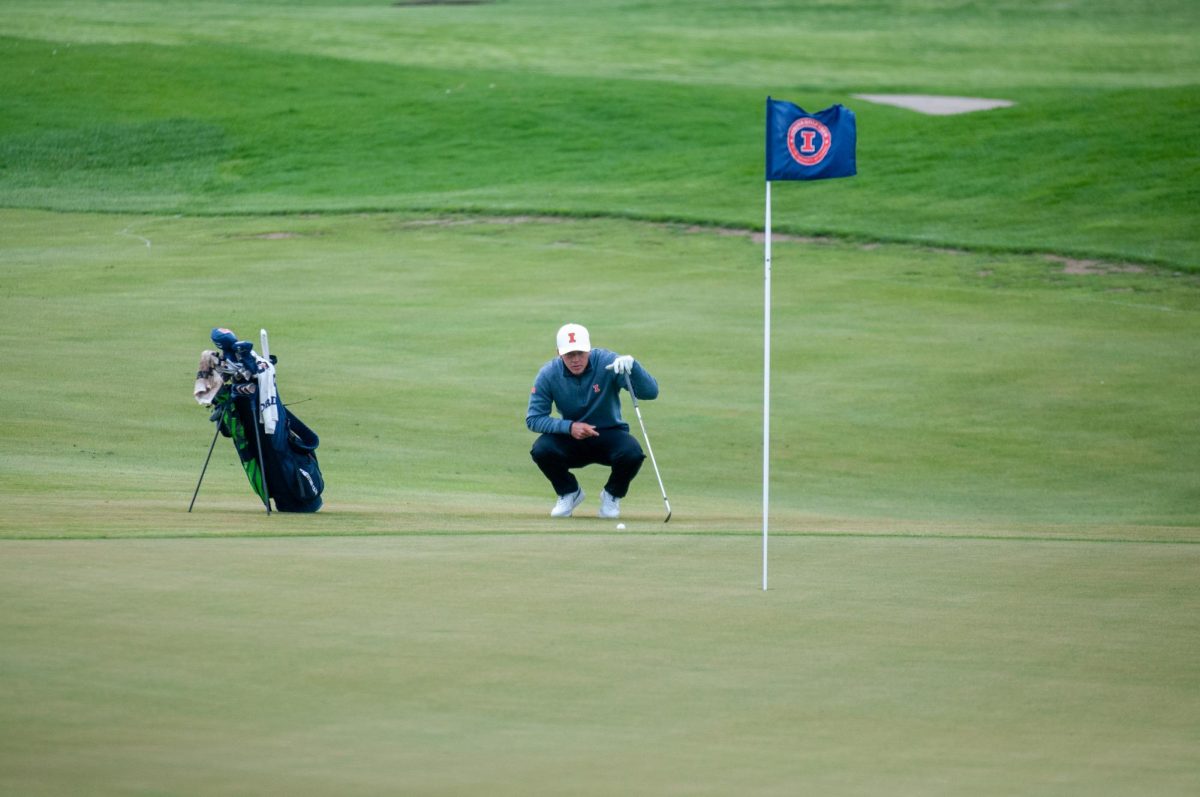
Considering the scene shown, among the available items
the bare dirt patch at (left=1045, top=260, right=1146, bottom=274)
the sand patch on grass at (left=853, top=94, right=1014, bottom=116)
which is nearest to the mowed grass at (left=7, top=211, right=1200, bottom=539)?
the bare dirt patch at (left=1045, top=260, right=1146, bottom=274)

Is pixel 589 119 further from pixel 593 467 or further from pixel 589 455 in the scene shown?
pixel 589 455

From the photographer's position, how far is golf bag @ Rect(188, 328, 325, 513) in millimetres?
11625

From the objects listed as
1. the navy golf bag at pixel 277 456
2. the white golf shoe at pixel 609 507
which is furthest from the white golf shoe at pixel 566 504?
the navy golf bag at pixel 277 456

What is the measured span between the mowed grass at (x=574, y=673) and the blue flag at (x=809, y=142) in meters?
2.38

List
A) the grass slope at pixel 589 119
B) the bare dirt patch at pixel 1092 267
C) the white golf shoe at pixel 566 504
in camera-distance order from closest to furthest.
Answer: the white golf shoe at pixel 566 504, the bare dirt patch at pixel 1092 267, the grass slope at pixel 589 119

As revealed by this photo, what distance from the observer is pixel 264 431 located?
11836 mm

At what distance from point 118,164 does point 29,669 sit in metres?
34.0

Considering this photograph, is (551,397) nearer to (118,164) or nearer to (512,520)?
(512,520)

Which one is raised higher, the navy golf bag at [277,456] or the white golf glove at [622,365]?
the white golf glove at [622,365]

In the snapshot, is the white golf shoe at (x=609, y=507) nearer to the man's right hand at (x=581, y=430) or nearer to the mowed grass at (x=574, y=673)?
the man's right hand at (x=581, y=430)

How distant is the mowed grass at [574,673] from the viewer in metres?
5.57

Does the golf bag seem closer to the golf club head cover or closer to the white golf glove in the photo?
the golf club head cover

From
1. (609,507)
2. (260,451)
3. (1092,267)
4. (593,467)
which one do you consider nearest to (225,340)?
(260,451)

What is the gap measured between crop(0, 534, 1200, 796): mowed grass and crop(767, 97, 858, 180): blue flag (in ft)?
7.81
